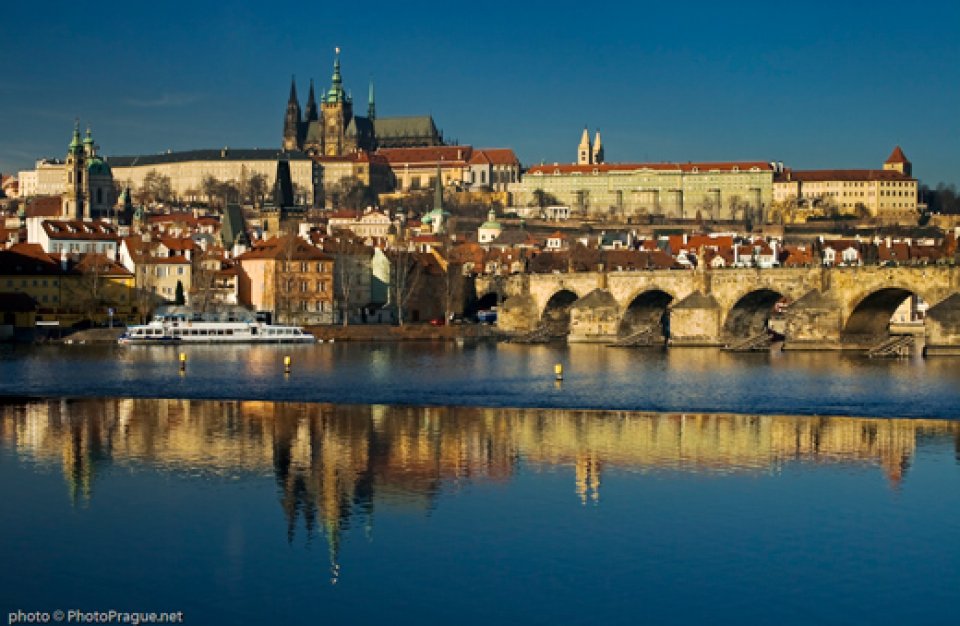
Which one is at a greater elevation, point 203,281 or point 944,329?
point 203,281

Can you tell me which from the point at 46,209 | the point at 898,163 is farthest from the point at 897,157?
the point at 46,209

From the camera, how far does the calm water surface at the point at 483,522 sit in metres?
17.1

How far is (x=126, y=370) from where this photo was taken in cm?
4712

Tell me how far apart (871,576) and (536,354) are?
41981 millimetres

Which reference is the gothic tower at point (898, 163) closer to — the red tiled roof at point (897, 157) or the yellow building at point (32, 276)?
the red tiled roof at point (897, 157)

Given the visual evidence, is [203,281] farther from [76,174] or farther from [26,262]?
[76,174]

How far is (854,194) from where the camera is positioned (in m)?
189

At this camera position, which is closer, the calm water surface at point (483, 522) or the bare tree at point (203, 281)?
the calm water surface at point (483, 522)

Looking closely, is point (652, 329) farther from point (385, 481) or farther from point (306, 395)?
point (385, 481)

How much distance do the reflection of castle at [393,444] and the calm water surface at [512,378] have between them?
290 centimetres

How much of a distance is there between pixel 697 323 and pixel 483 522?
45.4 metres

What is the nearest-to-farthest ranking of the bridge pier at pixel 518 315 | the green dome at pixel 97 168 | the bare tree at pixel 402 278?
1. the bridge pier at pixel 518 315
2. the bare tree at pixel 402 278
3. the green dome at pixel 97 168

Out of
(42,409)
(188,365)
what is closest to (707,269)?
(188,365)

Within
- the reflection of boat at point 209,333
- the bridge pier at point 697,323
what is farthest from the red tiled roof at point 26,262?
the bridge pier at point 697,323
